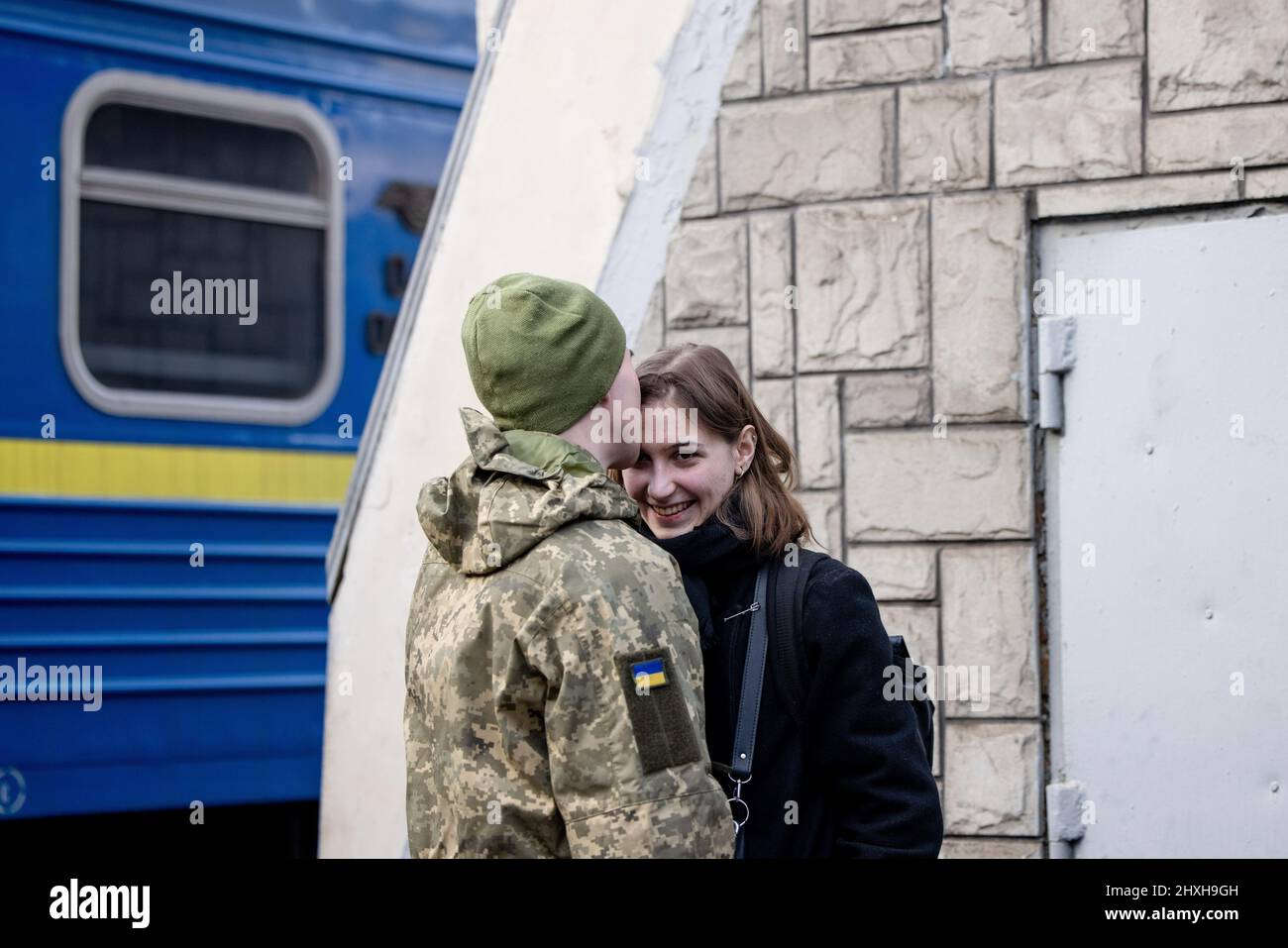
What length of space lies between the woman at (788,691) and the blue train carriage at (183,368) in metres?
2.53

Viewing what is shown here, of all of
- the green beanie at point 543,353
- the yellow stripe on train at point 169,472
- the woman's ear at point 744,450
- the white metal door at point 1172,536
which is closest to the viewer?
the green beanie at point 543,353

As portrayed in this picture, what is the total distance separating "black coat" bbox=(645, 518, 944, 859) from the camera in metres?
2.03

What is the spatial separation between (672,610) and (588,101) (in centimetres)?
253

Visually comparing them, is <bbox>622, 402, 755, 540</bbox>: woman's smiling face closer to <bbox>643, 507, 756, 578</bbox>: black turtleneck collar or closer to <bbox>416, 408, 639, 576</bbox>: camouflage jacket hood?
<bbox>643, 507, 756, 578</bbox>: black turtleneck collar

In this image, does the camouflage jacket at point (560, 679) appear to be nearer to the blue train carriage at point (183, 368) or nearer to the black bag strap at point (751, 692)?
the black bag strap at point (751, 692)

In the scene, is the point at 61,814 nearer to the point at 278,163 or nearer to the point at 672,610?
the point at 278,163

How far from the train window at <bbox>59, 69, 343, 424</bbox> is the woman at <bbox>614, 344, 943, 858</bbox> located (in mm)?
2613

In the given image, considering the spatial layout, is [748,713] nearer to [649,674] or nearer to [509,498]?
[649,674]

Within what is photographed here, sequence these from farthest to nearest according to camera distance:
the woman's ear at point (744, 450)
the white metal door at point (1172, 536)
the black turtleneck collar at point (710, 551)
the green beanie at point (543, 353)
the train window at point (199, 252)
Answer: the train window at point (199, 252) < the white metal door at point (1172, 536) < the woman's ear at point (744, 450) < the black turtleneck collar at point (710, 551) < the green beanie at point (543, 353)

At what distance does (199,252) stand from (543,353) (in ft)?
9.26

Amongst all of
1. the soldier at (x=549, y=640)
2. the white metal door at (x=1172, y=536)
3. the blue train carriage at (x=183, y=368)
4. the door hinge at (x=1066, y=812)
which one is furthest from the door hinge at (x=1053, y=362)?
the blue train carriage at (x=183, y=368)

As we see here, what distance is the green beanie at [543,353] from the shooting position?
6.39 feet

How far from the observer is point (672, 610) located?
1.85 metres

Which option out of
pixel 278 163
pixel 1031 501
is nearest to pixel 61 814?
pixel 278 163
